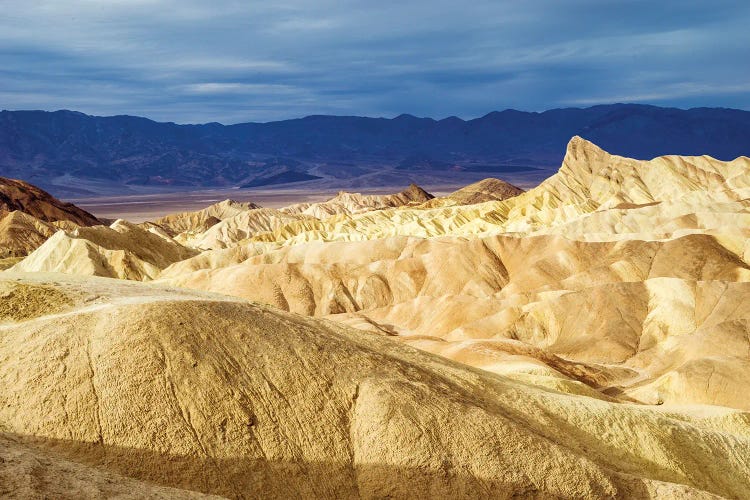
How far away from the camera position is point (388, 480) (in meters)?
22.5

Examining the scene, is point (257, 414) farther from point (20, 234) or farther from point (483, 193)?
point (483, 193)

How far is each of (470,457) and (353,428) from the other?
134 inches

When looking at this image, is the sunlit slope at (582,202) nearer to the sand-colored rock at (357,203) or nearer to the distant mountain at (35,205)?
the sand-colored rock at (357,203)

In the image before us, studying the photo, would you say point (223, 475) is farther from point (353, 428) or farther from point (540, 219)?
point (540, 219)

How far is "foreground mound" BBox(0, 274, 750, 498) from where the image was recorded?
69.3 ft

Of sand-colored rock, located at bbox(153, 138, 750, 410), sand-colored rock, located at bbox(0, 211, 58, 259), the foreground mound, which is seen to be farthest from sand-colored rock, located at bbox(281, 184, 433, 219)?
the foreground mound

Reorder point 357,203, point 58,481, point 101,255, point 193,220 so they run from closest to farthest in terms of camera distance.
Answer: point 58,481 < point 101,255 < point 193,220 < point 357,203

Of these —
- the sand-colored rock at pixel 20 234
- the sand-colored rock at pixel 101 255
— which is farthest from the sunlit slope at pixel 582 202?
the sand-colored rock at pixel 20 234

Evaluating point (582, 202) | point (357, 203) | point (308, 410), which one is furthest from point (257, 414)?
point (357, 203)

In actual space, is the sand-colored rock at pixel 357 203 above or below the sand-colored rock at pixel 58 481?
below

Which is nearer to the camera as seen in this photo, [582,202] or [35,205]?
[582,202]

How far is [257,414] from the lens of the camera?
2286cm

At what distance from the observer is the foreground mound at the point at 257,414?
21125mm

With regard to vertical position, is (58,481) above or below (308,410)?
above
